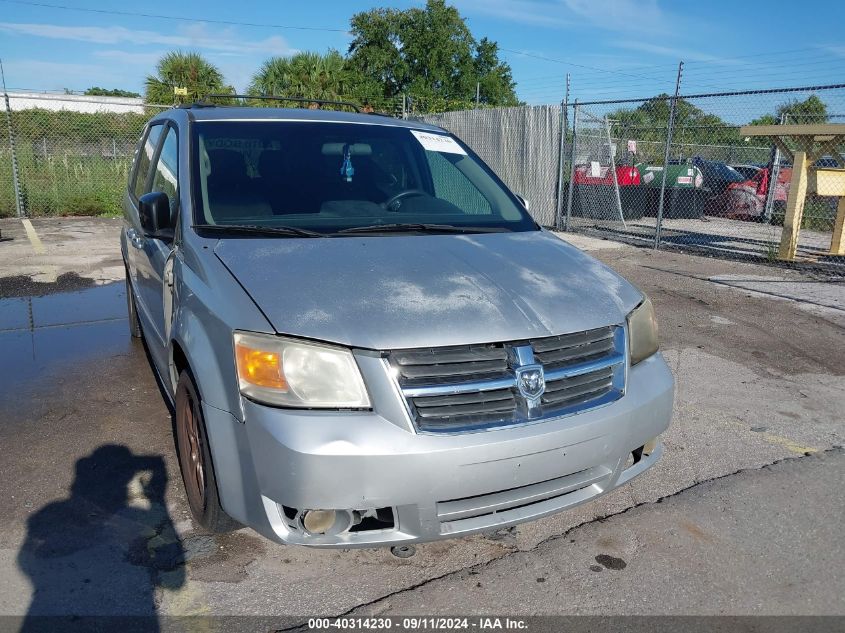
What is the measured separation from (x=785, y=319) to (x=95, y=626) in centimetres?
671

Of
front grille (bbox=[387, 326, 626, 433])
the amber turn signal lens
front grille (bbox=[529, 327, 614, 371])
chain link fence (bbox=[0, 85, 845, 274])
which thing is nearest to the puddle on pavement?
the amber turn signal lens

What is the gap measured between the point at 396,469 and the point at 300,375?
0.45 meters

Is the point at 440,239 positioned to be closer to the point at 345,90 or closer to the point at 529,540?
the point at 529,540

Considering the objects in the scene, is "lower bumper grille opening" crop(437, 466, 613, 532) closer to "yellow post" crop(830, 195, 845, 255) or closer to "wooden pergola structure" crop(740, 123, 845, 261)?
"wooden pergola structure" crop(740, 123, 845, 261)

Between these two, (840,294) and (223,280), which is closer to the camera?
(223,280)

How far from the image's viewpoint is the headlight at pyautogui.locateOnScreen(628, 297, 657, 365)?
2840 mm

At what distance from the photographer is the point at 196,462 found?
9.48ft

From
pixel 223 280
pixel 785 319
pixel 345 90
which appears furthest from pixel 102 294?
pixel 345 90

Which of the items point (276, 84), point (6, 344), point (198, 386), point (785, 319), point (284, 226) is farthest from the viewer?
point (276, 84)

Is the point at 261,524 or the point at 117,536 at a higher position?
the point at 261,524

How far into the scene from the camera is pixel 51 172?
1524 cm

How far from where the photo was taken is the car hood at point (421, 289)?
7.76ft

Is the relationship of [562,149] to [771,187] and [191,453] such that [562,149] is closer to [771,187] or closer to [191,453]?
A: [771,187]

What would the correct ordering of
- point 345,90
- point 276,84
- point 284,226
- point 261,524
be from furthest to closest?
point 345,90
point 276,84
point 284,226
point 261,524
